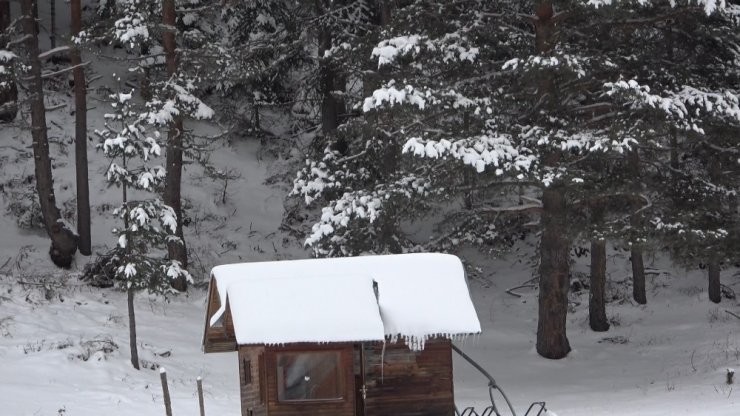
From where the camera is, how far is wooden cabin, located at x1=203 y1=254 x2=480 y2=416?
12.8 m

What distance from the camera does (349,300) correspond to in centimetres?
1310

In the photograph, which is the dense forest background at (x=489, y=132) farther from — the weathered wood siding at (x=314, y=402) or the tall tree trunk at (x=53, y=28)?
the tall tree trunk at (x=53, y=28)

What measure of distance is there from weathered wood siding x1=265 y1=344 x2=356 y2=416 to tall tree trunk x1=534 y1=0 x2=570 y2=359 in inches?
270

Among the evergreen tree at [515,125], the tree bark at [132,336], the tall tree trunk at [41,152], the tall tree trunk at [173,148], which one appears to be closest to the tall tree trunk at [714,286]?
the evergreen tree at [515,125]

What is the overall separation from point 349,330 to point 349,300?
56 centimetres

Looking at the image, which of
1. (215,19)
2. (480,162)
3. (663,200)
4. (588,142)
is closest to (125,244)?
(480,162)

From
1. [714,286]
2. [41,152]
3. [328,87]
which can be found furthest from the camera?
[328,87]

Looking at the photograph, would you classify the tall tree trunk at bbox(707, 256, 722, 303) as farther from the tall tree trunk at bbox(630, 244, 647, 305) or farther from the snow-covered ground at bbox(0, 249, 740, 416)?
the tall tree trunk at bbox(630, 244, 647, 305)

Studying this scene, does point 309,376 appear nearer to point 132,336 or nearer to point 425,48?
point 132,336

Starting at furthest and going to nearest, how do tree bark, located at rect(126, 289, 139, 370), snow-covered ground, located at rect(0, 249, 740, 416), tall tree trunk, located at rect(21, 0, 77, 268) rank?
tall tree trunk, located at rect(21, 0, 77, 268) < tree bark, located at rect(126, 289, 139, 370) < snow-covered ground, located at rect(0, 249, 740, 416)

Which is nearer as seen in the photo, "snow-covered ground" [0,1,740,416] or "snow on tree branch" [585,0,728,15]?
"snow on tree branch" [585,0,728,15]

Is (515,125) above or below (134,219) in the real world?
above

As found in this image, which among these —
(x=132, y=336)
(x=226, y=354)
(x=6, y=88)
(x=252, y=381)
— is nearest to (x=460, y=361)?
(x=226, y=354)

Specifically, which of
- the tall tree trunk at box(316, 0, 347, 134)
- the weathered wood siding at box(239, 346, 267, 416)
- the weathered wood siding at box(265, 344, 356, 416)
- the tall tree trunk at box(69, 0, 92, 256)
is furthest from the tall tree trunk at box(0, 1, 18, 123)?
the weathered wood siding at box(265, 344, 356, 416)
